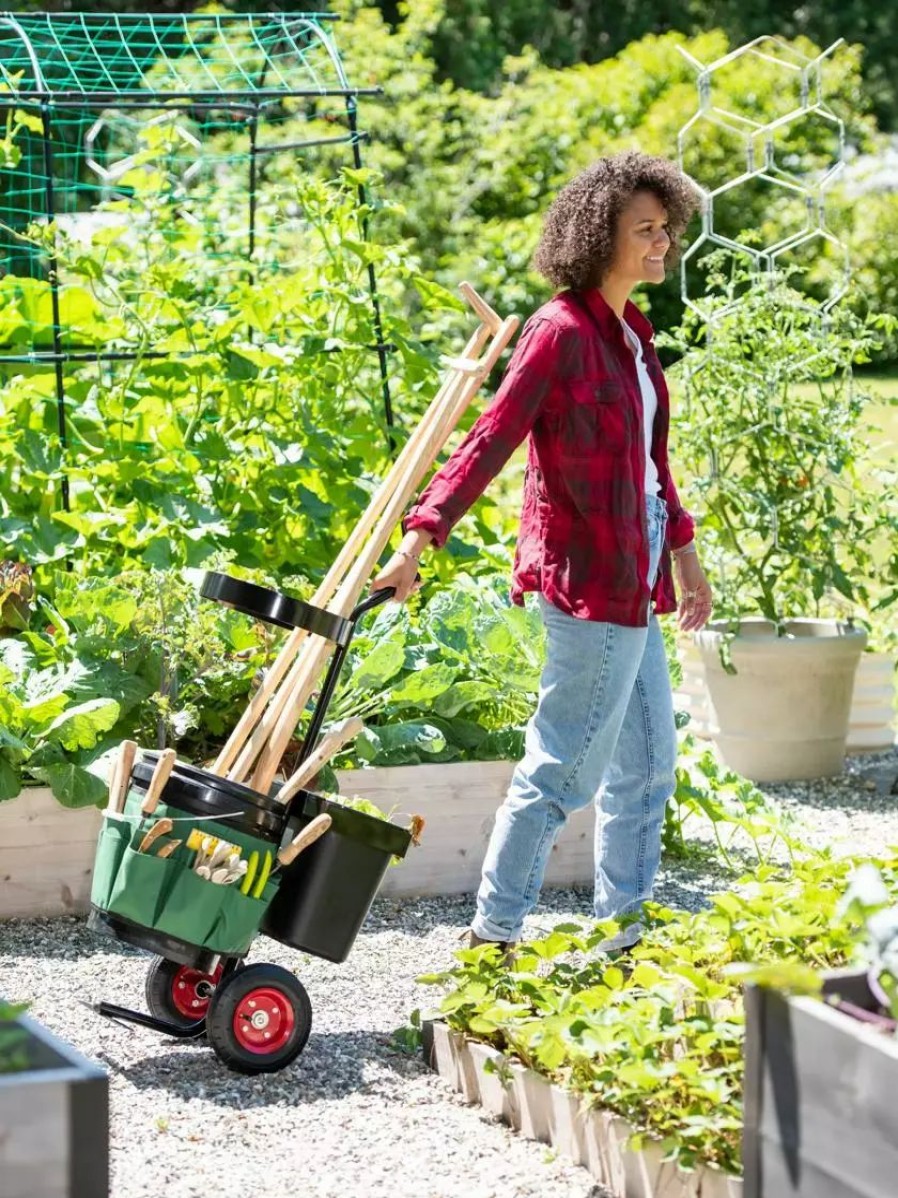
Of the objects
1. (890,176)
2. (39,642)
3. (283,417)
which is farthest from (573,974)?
(890,176)

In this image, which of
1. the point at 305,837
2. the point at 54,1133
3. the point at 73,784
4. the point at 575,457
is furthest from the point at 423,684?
the point at 54,1133

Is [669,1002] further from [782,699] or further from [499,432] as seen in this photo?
[782,699]

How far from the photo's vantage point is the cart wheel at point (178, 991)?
2.93m

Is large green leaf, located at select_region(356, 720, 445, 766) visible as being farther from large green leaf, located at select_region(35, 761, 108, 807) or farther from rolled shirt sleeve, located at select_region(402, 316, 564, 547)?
rolled shirt sleeve, located at select_region(402, 316, 564, 547)

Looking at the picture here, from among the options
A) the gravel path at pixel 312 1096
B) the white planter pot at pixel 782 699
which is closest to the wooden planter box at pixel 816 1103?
the gravel path at pixel 312 1096

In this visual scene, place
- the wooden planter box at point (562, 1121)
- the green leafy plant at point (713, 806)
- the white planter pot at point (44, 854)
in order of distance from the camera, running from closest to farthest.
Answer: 1. the wooden planter box at point (562, 1121)
2. the white planter pot at point (44, 854)
3. the green leafy plant at point (713, 806)

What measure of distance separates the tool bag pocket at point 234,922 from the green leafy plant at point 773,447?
7.80 ft

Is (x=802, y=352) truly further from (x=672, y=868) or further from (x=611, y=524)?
(x=611, y=524)

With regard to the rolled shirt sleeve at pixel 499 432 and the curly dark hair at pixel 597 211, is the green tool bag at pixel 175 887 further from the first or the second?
the curly dark hair at pixel 597 211

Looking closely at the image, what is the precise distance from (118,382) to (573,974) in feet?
7.93

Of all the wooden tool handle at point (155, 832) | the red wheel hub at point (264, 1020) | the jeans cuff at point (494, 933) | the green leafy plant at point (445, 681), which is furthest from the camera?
the green leafy plant at point (445, 681)

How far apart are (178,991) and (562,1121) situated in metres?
0.73

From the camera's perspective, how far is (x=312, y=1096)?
2.76 m

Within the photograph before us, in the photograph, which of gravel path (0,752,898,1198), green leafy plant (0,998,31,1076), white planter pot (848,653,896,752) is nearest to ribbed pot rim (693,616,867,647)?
white planter pot (848,653,896,752)
